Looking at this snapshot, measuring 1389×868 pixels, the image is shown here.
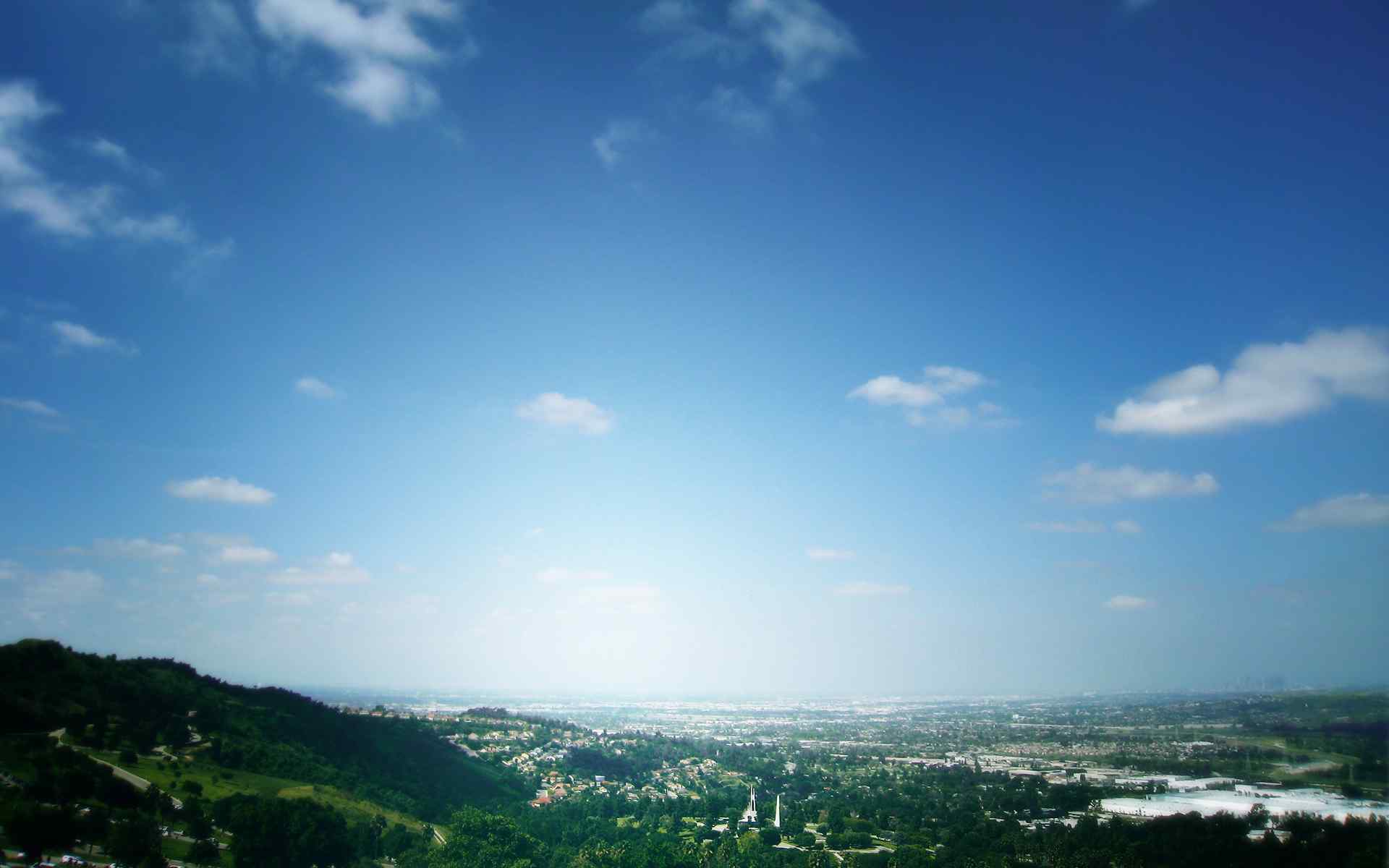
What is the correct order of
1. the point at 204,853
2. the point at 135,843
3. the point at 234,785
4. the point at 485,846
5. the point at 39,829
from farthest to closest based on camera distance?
the point at 234,785, the point at 485,846, the point at 204,853, the point at 135,843, the point at 39,829

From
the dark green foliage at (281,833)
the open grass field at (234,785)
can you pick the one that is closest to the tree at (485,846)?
the dark green foliage at (281,833)

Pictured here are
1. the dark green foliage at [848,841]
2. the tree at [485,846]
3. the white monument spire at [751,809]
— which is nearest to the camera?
the tree at [485,846]

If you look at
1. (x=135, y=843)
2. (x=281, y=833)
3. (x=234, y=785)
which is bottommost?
(x=281, y=833)

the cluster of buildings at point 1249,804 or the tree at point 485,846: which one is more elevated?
the cluster of buildings at point 1249,804

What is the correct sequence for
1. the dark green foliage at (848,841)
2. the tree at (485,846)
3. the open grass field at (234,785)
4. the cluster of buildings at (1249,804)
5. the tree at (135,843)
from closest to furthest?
the cluster of buildings at (1249,804) → the tree at (135,843) → the tree at (485,846) → the open grass field at (234,785) → the dark green foliage at (848,841)

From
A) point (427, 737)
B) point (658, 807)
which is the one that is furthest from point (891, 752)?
point (427, 737)

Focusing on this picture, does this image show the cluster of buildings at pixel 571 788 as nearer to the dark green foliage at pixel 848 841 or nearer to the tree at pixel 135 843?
the dark green foliage at pixel 848 841

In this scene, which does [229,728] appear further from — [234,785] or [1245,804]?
[1245,804]

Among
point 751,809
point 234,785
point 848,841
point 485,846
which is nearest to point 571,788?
point 751,809

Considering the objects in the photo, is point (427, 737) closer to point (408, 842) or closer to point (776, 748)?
point (408, 842)
